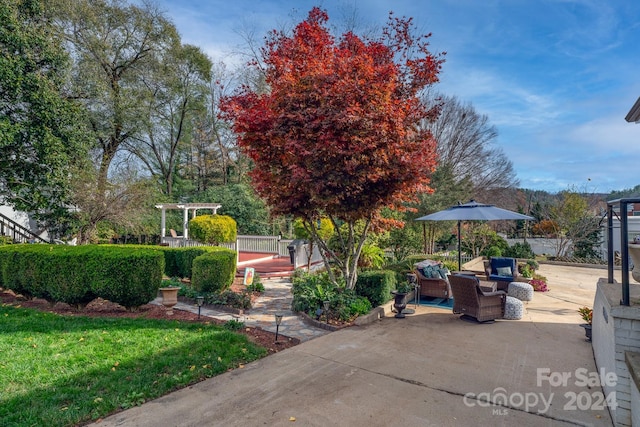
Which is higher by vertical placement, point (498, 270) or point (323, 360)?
point (498, 270)

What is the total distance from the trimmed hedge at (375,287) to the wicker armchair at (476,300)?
4.21 feet

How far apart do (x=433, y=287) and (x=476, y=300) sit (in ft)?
5.48

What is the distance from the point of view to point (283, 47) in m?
6.25

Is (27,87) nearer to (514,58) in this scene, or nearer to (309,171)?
(309,171)

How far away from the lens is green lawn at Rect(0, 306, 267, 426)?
300 centimetres

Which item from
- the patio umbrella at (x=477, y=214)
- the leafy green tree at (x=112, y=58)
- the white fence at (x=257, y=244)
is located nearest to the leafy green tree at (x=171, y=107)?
the leafy green tree at (x=112, y=58)

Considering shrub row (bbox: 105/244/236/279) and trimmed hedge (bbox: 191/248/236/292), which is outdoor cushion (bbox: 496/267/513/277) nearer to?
Answer: trimmed hedge (bbox: 191/248/236/292)

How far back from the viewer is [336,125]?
5.06 meters

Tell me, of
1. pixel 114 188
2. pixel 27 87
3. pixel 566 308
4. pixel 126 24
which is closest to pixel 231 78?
pixel 126 24

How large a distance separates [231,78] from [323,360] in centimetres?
2373

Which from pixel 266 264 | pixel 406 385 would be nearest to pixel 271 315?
pixel 406 385

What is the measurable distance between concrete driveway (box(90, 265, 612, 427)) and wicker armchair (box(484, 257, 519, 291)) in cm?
285

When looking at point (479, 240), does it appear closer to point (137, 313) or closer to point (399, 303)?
point (399, 303)

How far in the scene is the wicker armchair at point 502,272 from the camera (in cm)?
829
